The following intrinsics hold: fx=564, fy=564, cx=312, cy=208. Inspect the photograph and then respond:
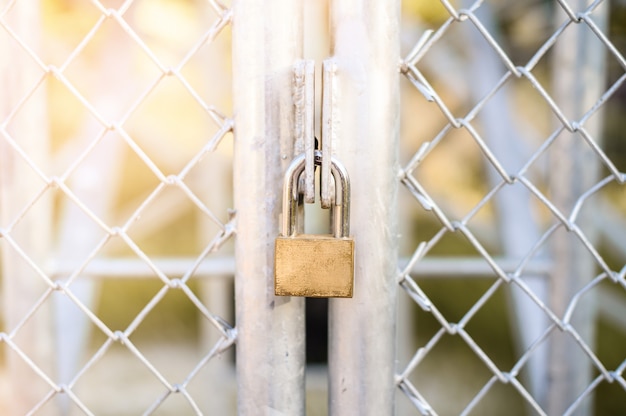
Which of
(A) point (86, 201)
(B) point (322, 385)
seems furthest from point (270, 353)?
(B) point (322, 385)

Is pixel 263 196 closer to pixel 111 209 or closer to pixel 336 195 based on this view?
pixel 336 195

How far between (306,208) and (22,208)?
74 centimetres

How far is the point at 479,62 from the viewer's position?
1.82 meters

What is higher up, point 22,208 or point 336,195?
point 22,208

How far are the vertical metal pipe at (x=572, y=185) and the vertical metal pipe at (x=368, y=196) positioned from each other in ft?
2.88

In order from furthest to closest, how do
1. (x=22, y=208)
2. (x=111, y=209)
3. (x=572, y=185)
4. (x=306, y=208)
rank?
(x=111, y=209) < (x=306, y=208) < (x=572, y=185) < (x=22, y=208)

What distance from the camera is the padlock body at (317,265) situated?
0.53 m

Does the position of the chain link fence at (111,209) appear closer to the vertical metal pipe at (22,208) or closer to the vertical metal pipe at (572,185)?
the vertical metal pipe at (22,208)

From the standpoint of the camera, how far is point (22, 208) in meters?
1.17

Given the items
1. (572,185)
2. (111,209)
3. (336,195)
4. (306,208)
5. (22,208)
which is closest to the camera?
(336,195)

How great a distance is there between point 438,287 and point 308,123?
11.7ft

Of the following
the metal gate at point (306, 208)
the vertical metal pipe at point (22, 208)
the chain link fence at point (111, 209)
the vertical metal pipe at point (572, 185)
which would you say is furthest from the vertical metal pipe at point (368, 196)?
the vertical metal pipe at point (572, 185)

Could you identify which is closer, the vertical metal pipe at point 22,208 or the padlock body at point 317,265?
the padlock body at point 317,265

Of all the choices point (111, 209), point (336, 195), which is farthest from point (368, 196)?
point (111, 209)
